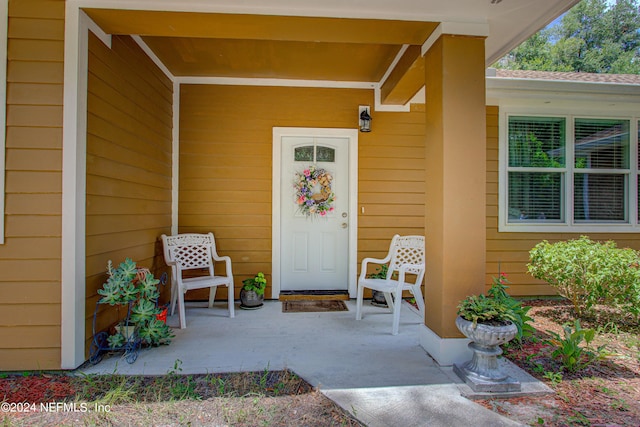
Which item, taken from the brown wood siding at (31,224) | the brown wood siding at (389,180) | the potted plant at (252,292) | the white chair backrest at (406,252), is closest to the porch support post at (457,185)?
the white chair backrest at (406,252)

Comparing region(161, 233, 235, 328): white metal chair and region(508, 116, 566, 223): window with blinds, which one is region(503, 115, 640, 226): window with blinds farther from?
region(161, 233, 235, 328): white metal chair

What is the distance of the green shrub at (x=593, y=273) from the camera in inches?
121

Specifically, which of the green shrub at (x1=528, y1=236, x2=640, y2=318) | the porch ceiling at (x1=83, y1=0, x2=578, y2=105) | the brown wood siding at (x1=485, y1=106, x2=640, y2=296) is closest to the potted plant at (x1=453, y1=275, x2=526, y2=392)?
the green shrub at (x1=528, y1=236, x2=640, y2=318)

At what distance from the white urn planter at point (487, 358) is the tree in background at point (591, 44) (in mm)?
17568

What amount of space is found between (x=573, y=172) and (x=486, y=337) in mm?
3279

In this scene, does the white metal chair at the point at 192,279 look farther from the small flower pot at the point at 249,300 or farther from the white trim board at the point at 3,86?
the white trim board at the point at 3,86

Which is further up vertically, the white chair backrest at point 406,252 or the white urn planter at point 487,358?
the white chair backrest at point 406,252

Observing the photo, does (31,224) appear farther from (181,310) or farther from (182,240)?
(182,240)

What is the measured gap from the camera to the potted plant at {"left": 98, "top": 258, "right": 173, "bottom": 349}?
2.37 metres

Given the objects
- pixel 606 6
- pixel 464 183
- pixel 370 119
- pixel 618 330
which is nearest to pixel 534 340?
pixel 618 330

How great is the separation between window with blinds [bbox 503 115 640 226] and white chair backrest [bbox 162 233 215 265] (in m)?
3.54

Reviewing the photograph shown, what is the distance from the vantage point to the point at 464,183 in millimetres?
2395

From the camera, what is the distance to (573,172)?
4.18 m

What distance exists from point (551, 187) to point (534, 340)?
227 centimetres
